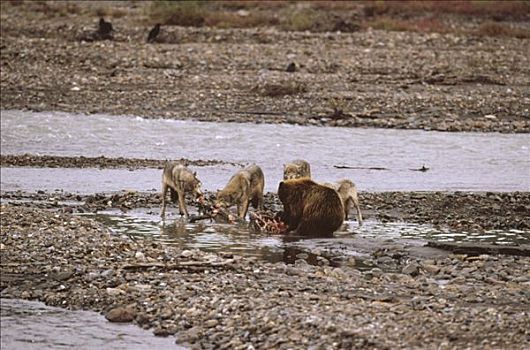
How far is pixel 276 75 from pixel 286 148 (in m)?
6.50

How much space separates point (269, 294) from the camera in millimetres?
11109

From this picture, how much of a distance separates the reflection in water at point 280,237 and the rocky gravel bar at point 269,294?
1.52 feet

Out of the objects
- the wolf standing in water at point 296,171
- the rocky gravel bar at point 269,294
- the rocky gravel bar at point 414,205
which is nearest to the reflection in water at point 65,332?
the rocky gravel bar at point 269,294

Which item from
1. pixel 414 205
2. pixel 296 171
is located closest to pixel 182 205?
pixel 296 171

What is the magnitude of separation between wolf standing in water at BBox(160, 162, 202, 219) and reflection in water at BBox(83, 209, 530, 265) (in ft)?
0.64

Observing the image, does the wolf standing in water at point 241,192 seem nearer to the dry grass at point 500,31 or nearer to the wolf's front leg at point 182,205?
the wolf's front leg at point 182,205

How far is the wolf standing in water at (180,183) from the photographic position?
15656mm

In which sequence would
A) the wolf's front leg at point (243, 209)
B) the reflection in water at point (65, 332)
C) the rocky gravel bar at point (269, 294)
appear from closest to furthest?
the rocky gravel bar at point (269, 294)
the reflection in water at point (65, 332)
the wolf's front leg at point (243, 209)

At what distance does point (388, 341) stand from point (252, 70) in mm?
20500

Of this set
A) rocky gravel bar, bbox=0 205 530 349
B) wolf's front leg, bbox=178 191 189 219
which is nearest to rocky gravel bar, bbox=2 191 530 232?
wolf's front leg, bbox=178 191 189 219

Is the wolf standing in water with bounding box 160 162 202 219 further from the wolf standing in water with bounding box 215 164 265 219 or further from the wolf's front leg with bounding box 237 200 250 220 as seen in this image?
the wolf's front leg with bounding box 237 200 250 220

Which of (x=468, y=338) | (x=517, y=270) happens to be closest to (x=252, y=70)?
(x=517, y=270)

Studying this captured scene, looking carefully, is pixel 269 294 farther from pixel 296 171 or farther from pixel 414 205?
pixel 414 205

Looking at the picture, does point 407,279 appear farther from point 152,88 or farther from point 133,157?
point 152,88
